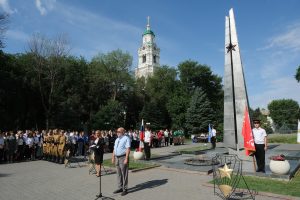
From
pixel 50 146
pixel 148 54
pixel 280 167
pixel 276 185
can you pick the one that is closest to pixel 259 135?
pixel 280 167

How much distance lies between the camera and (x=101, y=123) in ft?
141

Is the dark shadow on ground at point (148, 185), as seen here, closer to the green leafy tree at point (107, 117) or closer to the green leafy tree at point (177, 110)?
the green leafy tree at point (107, 117)

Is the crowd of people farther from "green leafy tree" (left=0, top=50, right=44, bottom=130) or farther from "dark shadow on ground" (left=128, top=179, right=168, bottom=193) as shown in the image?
"green leafy tree" (left=0, top=50, right=44, bottom=130)

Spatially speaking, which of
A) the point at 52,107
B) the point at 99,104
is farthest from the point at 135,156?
the point at 99,104

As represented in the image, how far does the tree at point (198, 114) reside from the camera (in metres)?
46.6

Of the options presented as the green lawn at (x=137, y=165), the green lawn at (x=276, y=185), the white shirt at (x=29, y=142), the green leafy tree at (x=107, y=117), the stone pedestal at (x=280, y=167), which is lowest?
the green lawn at (x=276, y=185)

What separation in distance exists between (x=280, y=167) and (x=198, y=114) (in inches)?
1419

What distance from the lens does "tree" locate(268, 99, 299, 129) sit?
102m

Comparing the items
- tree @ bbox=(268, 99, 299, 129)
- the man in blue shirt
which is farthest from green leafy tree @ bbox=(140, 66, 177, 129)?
tree @ bbox=(268, 99, 299, 129)

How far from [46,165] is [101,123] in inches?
1077

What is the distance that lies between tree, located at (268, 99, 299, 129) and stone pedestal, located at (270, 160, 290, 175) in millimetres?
97980

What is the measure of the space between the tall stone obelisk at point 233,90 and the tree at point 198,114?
2957 cm

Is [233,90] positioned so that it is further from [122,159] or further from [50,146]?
[50,146]

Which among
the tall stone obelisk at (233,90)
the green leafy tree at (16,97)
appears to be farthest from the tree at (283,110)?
the tall stone obelisk at (233,90)
